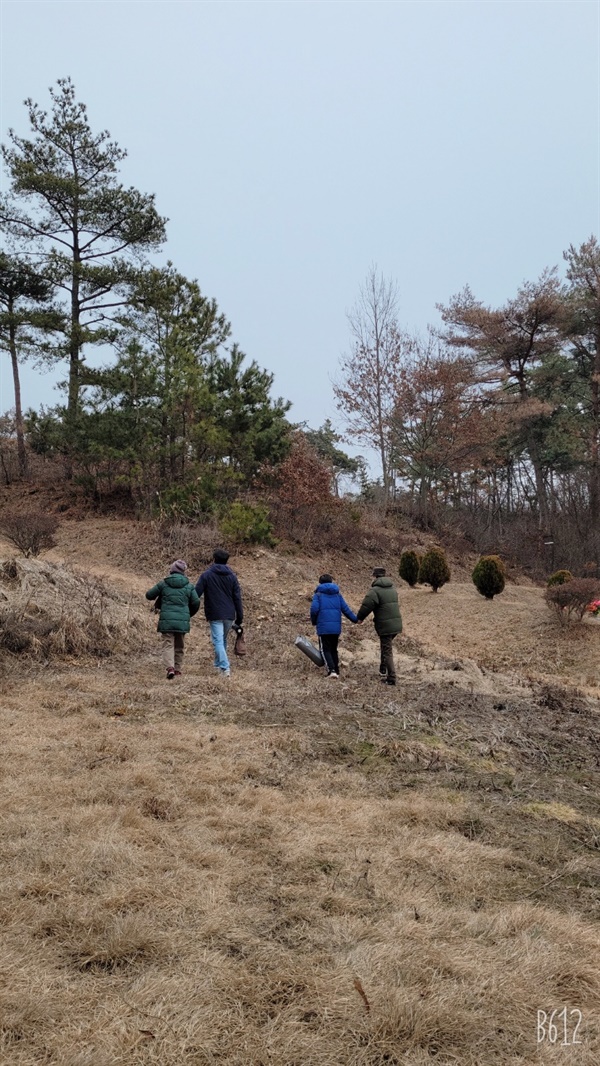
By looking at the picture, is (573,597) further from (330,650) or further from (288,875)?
(288,875)

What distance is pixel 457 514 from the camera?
96.7 ft

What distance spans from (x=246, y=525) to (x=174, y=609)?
28.5 feet

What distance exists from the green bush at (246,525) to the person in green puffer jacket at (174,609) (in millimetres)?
8249

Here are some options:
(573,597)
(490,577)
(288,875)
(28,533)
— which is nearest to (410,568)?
(490,577)

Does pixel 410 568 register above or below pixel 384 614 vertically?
above

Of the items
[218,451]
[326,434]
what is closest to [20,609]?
[218,451]

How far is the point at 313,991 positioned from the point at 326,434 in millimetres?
39239

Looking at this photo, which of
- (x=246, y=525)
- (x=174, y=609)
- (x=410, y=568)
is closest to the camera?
(x=174, y=609)

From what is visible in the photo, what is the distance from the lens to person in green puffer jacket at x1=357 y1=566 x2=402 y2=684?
9.41 m

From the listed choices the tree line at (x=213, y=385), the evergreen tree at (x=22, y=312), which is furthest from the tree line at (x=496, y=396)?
the evergreen tree at (x=22, y=312)

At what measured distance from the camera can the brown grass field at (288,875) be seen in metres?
2.40

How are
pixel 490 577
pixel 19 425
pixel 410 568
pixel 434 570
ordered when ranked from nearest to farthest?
pixel 490 577, pixel 434 570, pixel 410 568, pixel 19 425

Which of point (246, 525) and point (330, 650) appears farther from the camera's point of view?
point (246, 525)

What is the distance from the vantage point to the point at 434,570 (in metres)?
18.2
